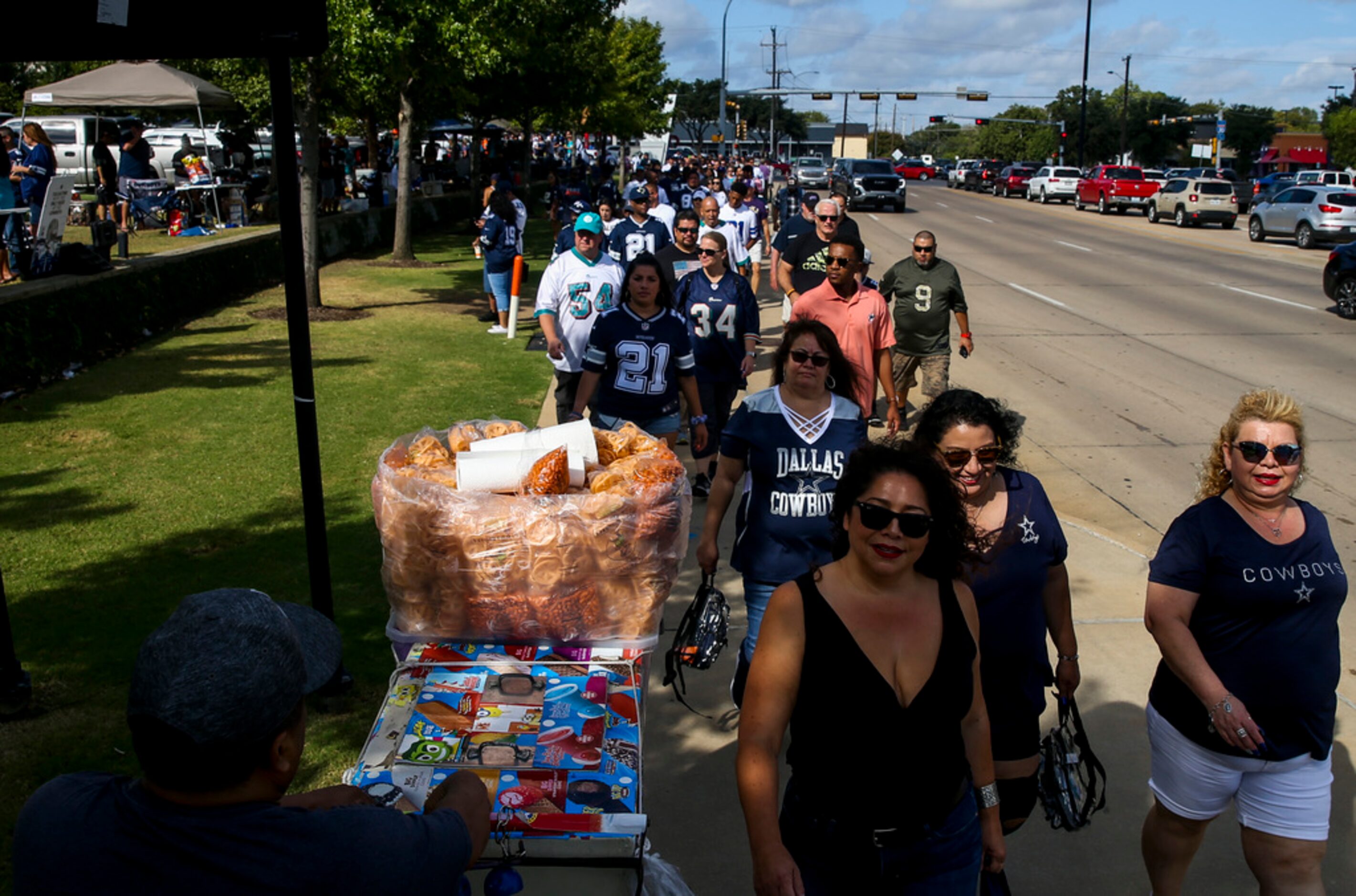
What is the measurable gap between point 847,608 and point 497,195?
11507 mm

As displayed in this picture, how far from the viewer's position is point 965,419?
360 centimetres

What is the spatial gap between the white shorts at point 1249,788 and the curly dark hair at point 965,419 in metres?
1.01

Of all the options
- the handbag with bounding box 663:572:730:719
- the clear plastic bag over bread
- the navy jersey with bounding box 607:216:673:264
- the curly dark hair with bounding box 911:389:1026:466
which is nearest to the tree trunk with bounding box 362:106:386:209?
the navy jersey with bounding box 607:216:673:264

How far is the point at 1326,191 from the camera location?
29156 millimetres

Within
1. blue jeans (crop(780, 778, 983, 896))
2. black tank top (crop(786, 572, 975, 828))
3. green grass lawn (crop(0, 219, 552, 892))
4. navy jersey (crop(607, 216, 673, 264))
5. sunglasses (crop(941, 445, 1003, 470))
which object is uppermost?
navy jersey (crop(607, 216, 673, 264))

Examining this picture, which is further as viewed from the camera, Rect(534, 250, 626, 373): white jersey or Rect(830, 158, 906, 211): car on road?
Rect(830, 158, 906, 211): car on road

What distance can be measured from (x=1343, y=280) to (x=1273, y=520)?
16333 mm

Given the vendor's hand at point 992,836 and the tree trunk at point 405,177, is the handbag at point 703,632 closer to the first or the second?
the vendor's hand at point 992,836

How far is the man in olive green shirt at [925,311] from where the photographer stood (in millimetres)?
9172

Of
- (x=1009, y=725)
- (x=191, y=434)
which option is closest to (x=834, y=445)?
(x=1009, y=725)

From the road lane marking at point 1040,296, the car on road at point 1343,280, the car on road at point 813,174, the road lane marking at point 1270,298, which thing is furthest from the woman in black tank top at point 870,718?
the car on road at point 813,174

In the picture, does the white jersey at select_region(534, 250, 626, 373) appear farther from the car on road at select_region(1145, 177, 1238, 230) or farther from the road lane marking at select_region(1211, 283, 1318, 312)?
the car on road at select_region(1145, 177, 1238, 230)

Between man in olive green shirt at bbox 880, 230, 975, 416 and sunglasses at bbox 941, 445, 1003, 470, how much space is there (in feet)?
18.5

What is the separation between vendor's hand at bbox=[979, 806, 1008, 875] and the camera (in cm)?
306
